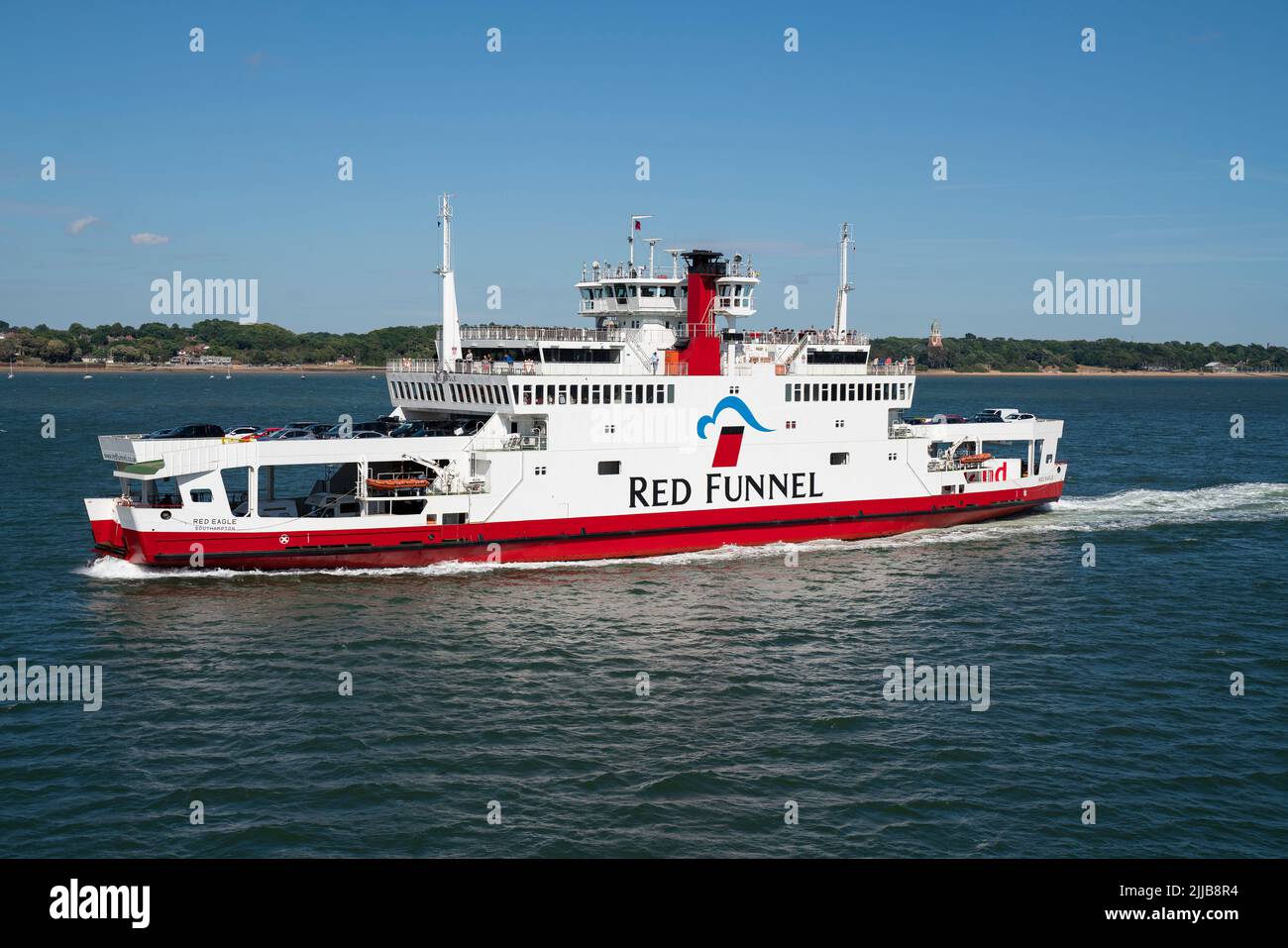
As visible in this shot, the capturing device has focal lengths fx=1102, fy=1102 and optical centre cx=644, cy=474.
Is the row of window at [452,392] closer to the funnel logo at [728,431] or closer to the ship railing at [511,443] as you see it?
the ship railing at [511,443]

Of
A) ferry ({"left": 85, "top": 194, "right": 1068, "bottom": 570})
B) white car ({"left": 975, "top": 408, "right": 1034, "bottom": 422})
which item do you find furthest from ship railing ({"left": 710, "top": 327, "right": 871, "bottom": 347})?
white car ({"left": 975, "top": 408, "right": 1034, "bottom": 422})

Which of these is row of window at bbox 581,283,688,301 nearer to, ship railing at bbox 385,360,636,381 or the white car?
ship railing at bbox 385,360,636,381

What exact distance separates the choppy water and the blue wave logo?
4906 millimetres

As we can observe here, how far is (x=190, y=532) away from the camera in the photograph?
3616 cm

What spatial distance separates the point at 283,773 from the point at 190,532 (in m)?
16.8

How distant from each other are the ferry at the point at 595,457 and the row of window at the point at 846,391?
71 millimetres

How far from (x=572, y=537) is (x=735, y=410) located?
851 centimetres

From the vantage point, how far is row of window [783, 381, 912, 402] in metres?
45.2

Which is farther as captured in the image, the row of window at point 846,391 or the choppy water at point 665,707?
the row of window at point 846,391

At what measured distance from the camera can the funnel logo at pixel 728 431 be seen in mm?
43281

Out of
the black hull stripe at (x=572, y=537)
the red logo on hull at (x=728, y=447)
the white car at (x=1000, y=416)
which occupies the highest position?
the white car at (x=1000, y=416)

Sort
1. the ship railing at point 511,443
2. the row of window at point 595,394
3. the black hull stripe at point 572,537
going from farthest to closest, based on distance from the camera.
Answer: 1. the row of window at point 595,394
2. the ship railing at point 511,443
3. the black hull stripe at point 572,537

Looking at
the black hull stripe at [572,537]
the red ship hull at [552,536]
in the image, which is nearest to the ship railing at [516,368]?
the red ship hull at [552,536]
